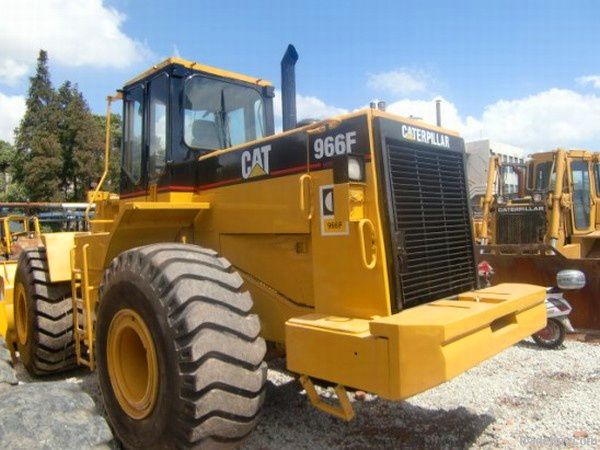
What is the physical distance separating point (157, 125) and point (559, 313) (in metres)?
5.31

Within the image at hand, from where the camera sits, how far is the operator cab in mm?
4418

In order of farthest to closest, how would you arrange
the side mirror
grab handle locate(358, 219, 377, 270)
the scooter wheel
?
1. the side mirror
2. the scooter wheel
3. grab handle locate(358, 219, 377, 270)

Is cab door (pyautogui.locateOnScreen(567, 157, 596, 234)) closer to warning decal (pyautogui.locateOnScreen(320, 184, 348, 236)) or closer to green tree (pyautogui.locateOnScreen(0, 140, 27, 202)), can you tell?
warning decal (pyautogui.locateOnScreen(320, 184, 348, 236))

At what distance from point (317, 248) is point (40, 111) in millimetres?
33182

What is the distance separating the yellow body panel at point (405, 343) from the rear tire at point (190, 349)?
34 cm

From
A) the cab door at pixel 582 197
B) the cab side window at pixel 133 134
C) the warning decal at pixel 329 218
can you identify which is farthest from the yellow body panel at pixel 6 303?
the cab door at pixel 582 197

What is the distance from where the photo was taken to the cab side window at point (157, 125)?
14.8 ft

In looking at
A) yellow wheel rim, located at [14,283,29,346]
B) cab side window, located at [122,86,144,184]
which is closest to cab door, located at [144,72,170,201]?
cab side window, located at [122,86,144,184]

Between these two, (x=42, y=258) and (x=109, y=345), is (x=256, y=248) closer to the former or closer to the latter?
(x=109, y=345)

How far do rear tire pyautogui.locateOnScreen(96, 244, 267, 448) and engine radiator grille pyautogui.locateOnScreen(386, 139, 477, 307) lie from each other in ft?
3.43

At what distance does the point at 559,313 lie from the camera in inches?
265

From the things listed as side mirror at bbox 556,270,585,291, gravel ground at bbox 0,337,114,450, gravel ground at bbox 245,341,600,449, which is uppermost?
side mirror at bbox 556,270,585,291

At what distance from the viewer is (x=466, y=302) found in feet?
11.2

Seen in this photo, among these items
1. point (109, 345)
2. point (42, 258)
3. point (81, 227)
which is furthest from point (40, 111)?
point (109, 345)
